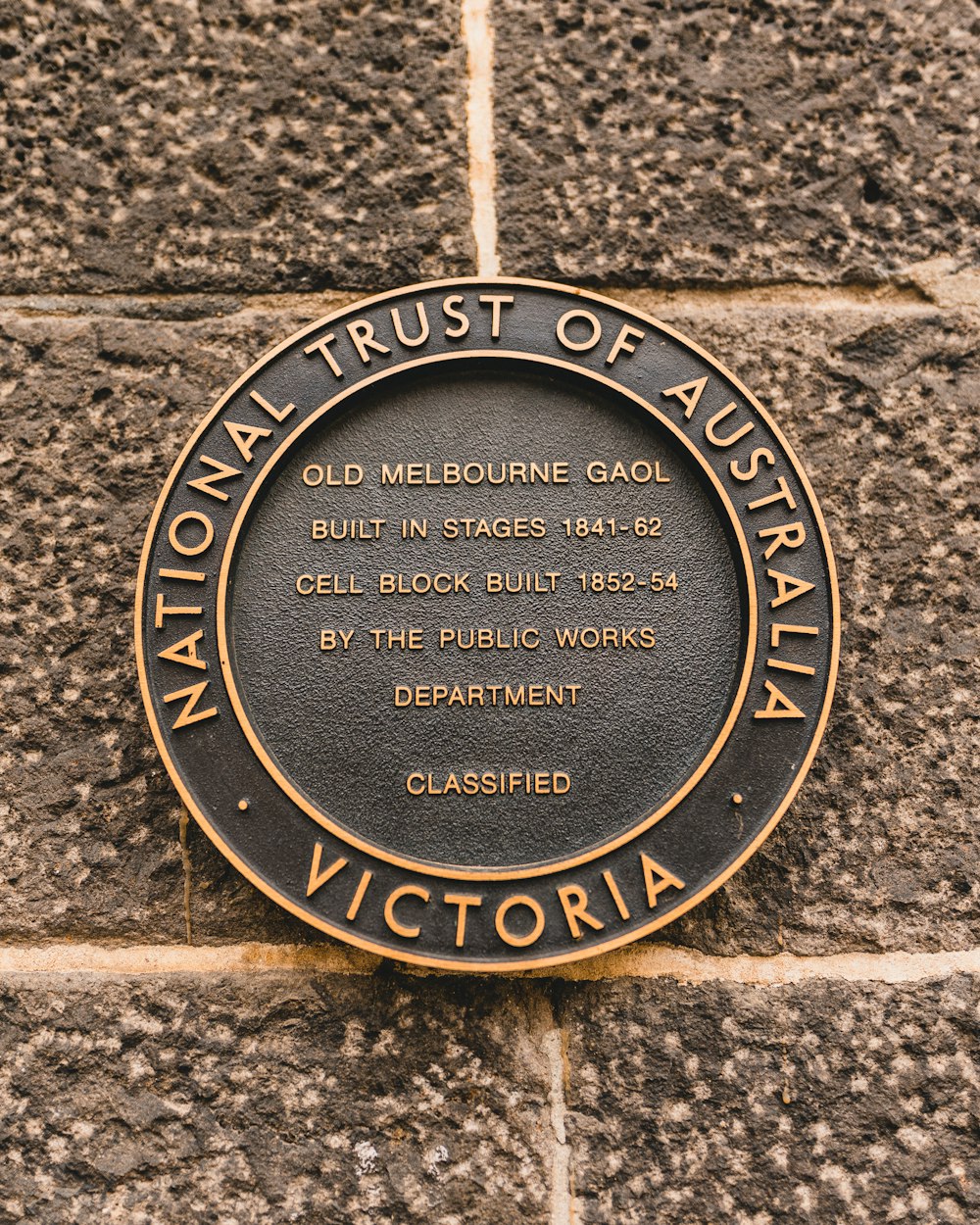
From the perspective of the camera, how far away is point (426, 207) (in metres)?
1.92

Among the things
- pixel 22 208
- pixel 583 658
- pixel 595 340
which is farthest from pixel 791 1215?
pixel 22 208

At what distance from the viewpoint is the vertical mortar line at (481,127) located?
1.91 meters

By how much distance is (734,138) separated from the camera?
1950 millimetres

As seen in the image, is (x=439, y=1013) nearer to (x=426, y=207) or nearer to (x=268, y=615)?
(x=268, y=615)

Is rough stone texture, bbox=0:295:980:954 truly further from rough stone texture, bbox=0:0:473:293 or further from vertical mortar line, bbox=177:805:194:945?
rough stone texture, bbox=0:0:473:293

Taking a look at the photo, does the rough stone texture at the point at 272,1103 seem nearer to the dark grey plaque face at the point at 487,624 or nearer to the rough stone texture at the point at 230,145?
the dark grey plaque face at the point at 487,624

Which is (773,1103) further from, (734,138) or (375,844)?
(734,138)

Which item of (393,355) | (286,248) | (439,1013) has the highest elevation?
(286,248)

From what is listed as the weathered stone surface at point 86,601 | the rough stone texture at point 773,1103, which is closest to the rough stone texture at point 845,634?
the weathered stone surface at point 86,601

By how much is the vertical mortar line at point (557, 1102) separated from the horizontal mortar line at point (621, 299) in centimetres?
130

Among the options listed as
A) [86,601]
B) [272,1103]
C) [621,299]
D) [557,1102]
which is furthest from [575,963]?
[621,299]

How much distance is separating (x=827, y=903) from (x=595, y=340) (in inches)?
42.3

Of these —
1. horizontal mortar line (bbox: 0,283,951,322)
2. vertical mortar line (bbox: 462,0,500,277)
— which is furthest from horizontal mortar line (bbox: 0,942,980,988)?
vertical mortar line (bbox: 462,0,500,277)

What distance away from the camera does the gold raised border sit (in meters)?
1.61
